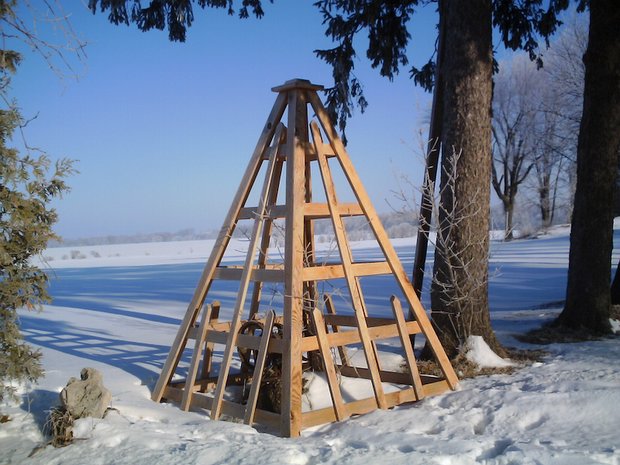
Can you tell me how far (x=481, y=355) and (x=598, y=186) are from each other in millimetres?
3150

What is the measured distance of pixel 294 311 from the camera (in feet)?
16.2

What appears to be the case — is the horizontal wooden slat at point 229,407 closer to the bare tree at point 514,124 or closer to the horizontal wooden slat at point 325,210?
the horizontal wooden slat at point 325,210

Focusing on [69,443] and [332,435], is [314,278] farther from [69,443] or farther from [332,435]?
[69,443]

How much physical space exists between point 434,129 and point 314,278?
3.15m

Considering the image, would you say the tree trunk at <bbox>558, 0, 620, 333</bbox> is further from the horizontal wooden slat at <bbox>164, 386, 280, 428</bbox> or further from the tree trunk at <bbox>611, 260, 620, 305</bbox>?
the horizontal wooden slat at <bbox>164, 386, 280, 428</bbox>

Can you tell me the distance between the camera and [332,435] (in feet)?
15.3

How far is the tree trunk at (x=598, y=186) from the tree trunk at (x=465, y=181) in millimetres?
2053

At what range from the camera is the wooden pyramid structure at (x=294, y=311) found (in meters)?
5.01

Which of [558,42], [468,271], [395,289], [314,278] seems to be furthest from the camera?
[558,42]

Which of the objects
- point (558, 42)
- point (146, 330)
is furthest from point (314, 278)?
point (558, 42)

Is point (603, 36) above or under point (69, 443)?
above

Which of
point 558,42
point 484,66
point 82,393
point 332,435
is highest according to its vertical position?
point 558,42

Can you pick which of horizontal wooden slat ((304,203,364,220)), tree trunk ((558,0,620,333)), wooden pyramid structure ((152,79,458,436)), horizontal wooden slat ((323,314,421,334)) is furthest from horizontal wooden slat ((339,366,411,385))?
tree trunk ((558,0,620,333))

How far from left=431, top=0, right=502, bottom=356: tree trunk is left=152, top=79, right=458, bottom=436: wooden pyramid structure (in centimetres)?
Answer: 95
